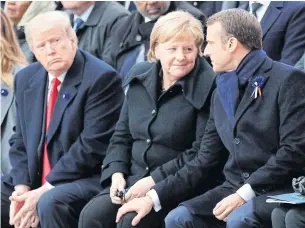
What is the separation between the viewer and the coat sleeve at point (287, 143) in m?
4.62

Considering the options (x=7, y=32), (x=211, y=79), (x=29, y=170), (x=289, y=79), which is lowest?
(x=29, y=170)

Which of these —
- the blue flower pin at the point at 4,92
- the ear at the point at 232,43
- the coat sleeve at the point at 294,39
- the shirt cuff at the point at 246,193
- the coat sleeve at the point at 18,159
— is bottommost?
the coat sleeve at the point at 18,159

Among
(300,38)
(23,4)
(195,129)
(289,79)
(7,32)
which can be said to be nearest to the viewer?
(289,79)

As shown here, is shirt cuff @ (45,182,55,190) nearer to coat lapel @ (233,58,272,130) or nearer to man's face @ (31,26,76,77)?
man's face @ (31,26,76,77)

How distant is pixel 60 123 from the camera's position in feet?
19.0

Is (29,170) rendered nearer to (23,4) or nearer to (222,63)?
(222,63)

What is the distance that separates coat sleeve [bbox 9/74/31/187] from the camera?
593 cm

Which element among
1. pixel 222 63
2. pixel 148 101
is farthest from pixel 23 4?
pixel 222 63

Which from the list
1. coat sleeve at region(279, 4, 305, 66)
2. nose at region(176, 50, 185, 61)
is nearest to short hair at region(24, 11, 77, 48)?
nose at region(176, 50, 185, 61)

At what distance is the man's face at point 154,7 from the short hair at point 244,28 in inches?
61.6

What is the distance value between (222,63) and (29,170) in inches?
67.2

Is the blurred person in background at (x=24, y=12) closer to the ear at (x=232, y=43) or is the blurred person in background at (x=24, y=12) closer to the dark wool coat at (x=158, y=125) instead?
the dark wool coat at (x=158, y=125)

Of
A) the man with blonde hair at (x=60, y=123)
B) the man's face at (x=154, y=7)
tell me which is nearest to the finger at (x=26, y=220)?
the man with blonde hair at (x=60, y=123)

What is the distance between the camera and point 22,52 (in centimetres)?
689
